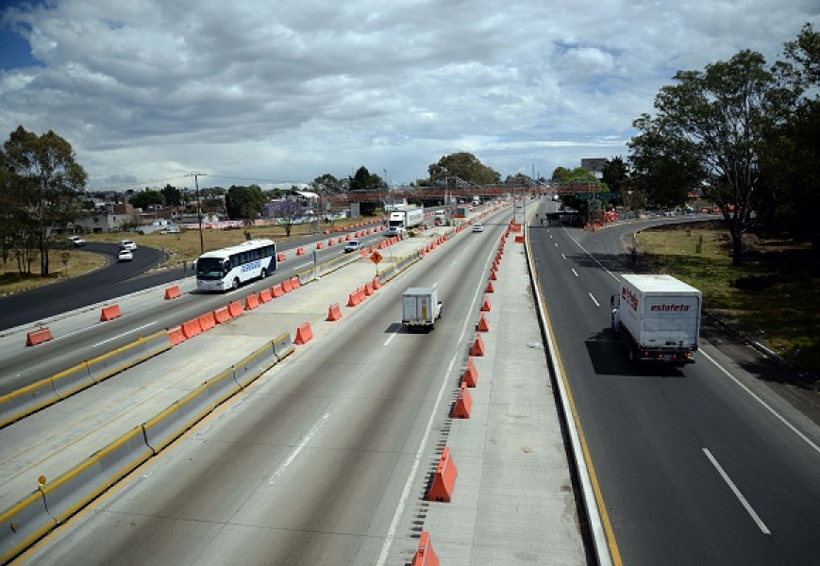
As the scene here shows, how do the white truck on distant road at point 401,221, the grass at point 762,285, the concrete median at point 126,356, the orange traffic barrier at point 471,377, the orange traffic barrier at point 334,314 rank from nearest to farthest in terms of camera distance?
1. the orange traffic barrier at point 471,377
2. the concrete median at point 126,356
3. the grass at point 762,285
4. the orange traffic barrier at point 334,314
5. the white truck on distant road at point 401,221

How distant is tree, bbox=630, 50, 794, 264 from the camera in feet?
142

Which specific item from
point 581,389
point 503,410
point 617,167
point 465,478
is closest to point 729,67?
point 581,389

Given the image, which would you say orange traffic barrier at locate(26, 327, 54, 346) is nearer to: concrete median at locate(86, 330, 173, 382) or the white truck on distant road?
concrete median at locate(86, 330, 173, 382)

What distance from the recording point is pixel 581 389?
19.3 meters

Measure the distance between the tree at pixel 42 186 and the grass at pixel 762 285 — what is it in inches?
2229

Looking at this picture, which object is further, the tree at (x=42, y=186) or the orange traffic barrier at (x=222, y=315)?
the tree at (x=42, y=186)

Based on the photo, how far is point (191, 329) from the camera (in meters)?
27.2

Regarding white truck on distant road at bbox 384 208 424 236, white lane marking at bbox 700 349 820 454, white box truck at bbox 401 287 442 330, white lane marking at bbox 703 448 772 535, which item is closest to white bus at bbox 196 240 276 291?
white box truck at bbox 401 287 442 330

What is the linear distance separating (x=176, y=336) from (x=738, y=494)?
75.2 feet

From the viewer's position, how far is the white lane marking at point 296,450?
531 inches

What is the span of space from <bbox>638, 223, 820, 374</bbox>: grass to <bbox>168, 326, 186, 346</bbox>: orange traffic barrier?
26.1 m

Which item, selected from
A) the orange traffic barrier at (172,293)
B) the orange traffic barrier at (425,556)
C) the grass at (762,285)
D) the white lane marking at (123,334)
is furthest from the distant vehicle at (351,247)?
the orange traffic barrier at (425,556)

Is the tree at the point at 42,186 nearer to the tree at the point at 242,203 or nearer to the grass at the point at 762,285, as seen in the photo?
the grass at the point at 762,285

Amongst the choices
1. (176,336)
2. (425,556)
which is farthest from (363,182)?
(425,556)
